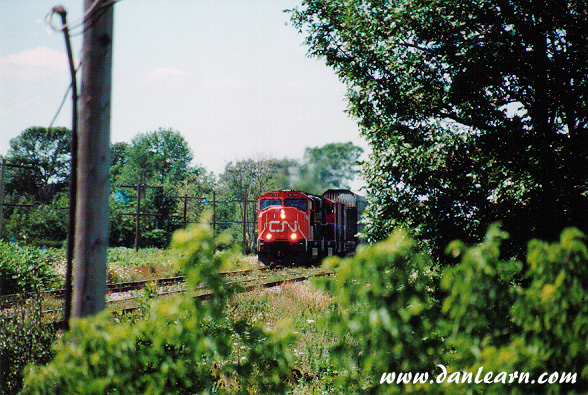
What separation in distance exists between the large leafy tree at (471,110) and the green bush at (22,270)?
9891 millimetres

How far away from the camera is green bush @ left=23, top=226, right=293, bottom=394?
2496 mm

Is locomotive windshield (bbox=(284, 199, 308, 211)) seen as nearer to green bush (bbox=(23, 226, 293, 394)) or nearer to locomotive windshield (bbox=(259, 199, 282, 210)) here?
locomotive windshield (bbox=(259, 199, 282, 210))

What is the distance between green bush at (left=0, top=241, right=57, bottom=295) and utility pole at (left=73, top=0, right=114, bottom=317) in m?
10.5

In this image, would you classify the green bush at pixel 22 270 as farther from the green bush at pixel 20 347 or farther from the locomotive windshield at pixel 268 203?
the locomotive windshield at pixel 268 203

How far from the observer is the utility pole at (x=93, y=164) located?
3.04 metres

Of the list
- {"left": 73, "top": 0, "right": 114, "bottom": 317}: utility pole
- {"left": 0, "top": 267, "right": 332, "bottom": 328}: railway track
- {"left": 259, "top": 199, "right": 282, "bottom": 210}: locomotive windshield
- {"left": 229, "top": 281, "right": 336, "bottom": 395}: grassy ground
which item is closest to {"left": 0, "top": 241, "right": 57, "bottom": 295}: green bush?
{"left": 0, "top": 267, "right": 332, "bottom": 328}: railway track

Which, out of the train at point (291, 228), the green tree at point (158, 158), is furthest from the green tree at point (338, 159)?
the train at point (291, 228)

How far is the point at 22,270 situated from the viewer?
41.2 ft

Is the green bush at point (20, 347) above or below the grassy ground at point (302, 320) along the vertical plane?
above

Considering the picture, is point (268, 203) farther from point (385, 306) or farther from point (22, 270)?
point (385, 306)

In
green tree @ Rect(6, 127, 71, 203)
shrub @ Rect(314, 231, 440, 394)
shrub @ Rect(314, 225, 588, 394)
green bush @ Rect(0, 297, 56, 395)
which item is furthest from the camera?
green tree @ Rect(6, 127, 71, 203)

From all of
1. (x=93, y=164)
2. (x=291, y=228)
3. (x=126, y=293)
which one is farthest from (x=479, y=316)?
(x=291, y=228)

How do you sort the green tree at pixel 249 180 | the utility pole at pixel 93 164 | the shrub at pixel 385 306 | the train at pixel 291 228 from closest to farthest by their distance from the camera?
the shrub at pixel 385 306 < the utility pole at pixel 93 164 < the train at pixel 291 228 < the green tree at pixel 249 180

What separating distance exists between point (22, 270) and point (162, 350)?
12.0m
